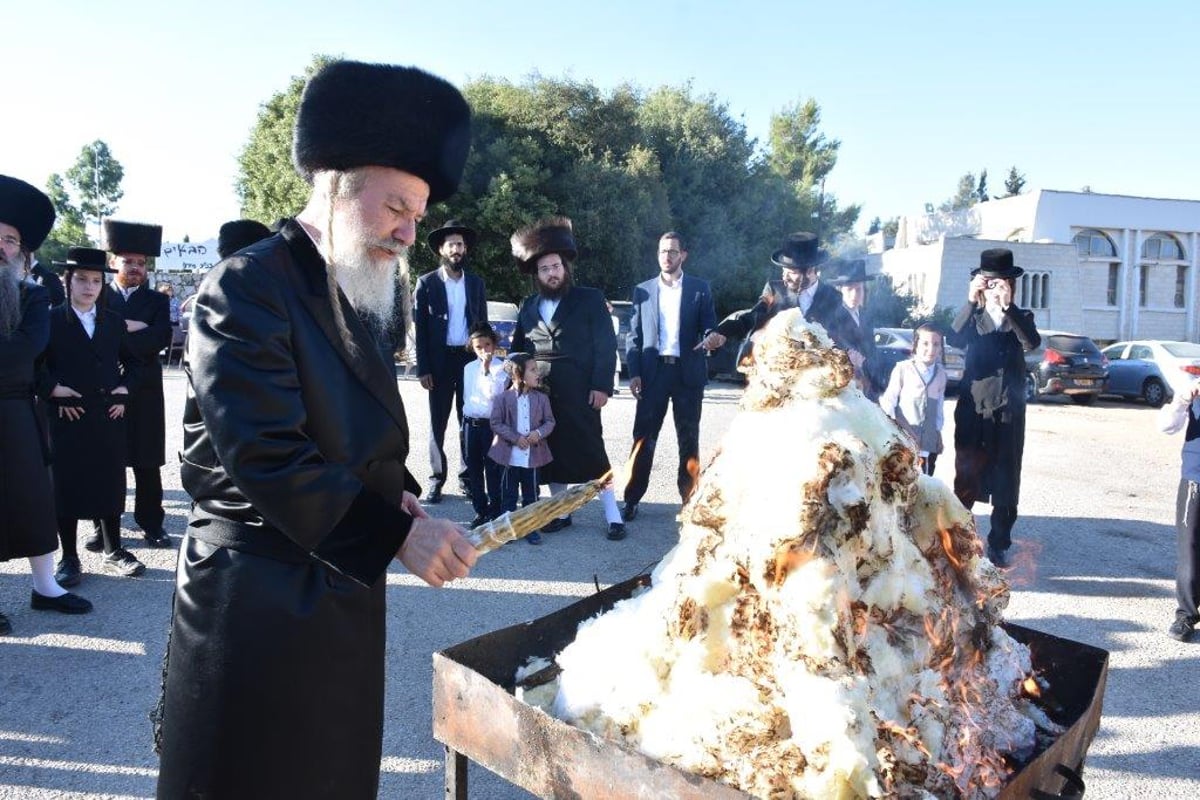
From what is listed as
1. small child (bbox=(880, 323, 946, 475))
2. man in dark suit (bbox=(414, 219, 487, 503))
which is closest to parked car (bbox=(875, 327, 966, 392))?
small child (bbox=(880, 323, 946, 475))

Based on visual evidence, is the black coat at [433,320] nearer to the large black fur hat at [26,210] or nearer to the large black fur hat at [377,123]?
the large black fur hat at [26,210]

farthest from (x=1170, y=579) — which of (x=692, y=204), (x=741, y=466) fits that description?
(x=692, y=204)

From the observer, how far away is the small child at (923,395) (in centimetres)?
684

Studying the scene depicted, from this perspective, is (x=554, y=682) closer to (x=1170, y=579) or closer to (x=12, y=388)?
(x=12, y=388)

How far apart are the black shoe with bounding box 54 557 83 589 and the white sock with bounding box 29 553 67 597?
0.32m

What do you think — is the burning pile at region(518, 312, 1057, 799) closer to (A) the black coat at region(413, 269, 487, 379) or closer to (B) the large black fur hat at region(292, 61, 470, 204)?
(B) the large black fur hat at region(292, 61, 470, 204)

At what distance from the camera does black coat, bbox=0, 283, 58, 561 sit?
185 inches

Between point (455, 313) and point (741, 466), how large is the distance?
569 centimetres

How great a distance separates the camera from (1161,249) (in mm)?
39312

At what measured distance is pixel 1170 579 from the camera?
20.5 feet

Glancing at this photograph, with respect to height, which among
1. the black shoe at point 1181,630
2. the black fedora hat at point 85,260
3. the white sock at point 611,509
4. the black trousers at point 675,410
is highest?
the black fedora hat at point 85,260

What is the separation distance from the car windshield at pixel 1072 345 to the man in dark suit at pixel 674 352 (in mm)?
15198

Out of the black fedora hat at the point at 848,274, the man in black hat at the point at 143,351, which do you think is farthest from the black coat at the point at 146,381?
the black fedora hat at the point at 848,274

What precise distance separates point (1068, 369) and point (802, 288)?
49.4ft
